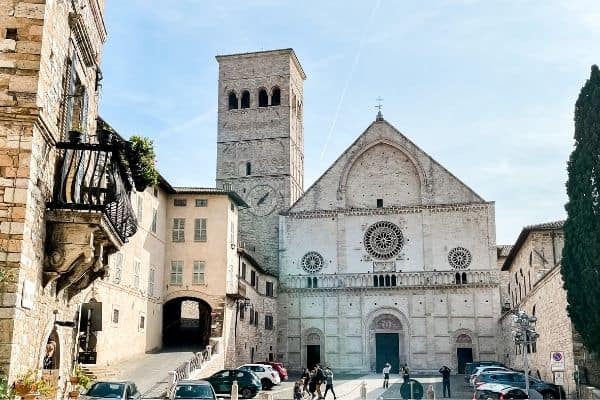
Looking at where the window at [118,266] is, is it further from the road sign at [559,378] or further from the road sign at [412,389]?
the road sign at [559,378]

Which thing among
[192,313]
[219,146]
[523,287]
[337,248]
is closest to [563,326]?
[523,287]

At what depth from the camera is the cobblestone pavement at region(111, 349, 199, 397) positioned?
2483 centimetres

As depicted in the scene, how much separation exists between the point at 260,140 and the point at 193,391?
39944mm

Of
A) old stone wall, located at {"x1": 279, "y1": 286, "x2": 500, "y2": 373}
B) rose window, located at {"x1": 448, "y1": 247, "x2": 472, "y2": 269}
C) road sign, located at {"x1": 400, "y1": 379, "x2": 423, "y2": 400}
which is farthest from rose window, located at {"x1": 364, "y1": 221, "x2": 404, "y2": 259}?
road sign, located at {"x1": 400, "y1": 379, "x2": 423, "y2": 400}

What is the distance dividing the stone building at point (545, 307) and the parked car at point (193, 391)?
9255 millimetres

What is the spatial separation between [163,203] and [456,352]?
23.6m

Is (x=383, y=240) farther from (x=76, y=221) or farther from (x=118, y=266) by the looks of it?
(x=76, y=221)

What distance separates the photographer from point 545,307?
2961cm

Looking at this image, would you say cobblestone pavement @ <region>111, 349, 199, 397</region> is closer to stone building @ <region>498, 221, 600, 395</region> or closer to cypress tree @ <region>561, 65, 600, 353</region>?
stone building @ <region>498, 221, 600, 395</region>

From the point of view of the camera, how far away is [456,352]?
153 ft

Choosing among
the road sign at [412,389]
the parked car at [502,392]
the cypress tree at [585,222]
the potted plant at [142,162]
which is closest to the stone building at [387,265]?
the parked car at [502,392]

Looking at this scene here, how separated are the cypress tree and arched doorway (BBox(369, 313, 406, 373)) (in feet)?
83.6

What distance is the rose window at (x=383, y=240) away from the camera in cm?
4928

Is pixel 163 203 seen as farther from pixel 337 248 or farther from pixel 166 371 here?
pixel 337 248
